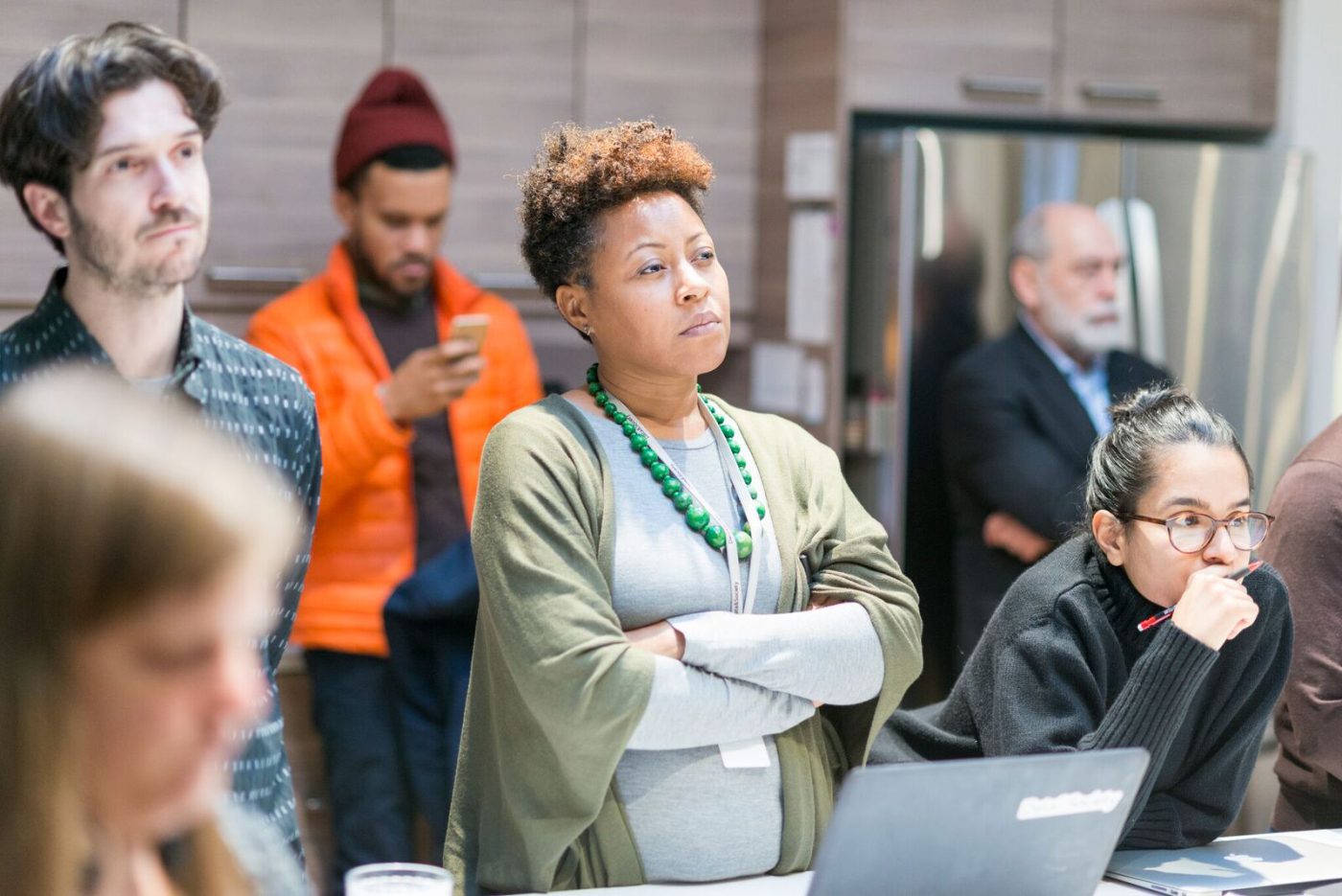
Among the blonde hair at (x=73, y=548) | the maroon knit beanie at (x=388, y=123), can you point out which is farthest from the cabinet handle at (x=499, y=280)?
the blonde hair at (x=73, y=548)

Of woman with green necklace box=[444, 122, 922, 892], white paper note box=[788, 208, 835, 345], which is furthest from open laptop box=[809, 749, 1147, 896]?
white paper note box=[788, 208, 835, 345]

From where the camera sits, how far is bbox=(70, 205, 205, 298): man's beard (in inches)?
64.9

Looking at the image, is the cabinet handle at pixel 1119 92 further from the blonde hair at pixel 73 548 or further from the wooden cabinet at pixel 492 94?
the blonde hair at pixel 73 548

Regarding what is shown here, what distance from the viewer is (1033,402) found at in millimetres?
3154

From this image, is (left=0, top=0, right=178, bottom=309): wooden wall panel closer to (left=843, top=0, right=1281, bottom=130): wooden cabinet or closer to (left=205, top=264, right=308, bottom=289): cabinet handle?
(left=205, top=264, right=308, bottom=289): cabinet handle

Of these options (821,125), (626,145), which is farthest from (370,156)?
(626,145)

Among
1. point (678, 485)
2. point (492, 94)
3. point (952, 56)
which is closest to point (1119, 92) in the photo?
point (952, 56)

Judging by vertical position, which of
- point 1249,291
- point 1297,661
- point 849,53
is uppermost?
point 849,53

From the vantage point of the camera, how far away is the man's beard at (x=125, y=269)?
1.65m

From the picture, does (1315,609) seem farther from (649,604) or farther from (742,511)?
(649,604)

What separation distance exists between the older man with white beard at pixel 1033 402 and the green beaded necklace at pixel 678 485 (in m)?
1.43

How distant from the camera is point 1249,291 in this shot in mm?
3658

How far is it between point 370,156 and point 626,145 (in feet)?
4.61

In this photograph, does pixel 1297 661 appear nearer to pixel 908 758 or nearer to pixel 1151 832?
pixel 1151 832
